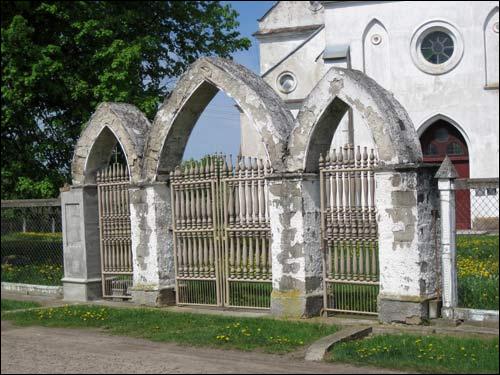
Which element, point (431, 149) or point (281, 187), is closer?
point (281, 187)

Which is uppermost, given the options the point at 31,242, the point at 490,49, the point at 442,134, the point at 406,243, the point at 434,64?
the point at 490,49

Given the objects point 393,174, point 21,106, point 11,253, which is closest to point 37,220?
point 11,253

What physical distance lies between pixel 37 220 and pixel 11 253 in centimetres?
149

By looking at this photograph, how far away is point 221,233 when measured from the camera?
38.8 ft

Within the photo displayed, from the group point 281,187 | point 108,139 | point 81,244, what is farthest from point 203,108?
point 81,244

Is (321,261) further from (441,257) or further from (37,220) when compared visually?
(37,220)

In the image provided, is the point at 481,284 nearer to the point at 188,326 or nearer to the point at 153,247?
the point at 188,326

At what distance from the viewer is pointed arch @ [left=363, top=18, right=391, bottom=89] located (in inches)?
1032

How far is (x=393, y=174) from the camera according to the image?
9.84 m

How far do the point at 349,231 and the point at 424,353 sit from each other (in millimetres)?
2773

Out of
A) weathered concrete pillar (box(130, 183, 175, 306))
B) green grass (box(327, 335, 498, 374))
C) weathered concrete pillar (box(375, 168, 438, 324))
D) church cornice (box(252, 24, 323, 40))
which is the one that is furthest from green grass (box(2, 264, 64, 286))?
church cornice (box(252, 24, 323, 40))

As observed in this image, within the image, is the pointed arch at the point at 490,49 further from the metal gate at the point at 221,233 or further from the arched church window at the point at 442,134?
the metal gate at the point at 221,233

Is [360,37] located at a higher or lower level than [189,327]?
higher

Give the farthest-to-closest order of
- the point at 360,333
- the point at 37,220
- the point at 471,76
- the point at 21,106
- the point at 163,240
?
the point at 471,76 < the point at 21,106 < the point at 37,220 < the point at 163,240 < the point at 360,333
